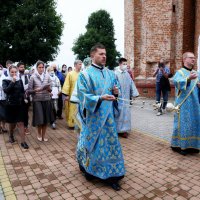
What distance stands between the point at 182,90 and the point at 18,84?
3645 millimetres

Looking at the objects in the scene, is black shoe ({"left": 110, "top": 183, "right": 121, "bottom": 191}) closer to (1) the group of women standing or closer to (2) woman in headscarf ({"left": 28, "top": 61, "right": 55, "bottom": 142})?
(1) the group of women standing

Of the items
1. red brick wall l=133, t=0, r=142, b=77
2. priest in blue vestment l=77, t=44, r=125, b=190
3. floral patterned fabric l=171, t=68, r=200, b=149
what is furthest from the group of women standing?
red brick wall l=133, t=0, r=142, b=77

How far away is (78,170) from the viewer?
486cm

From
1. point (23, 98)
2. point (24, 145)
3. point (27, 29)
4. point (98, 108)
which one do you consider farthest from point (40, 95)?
point (27, 29)

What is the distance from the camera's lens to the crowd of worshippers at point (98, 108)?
4.06 meters

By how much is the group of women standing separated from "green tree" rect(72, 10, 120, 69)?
4277 cm

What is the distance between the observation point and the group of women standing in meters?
6.11

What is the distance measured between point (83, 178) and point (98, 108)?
1303 millimetres

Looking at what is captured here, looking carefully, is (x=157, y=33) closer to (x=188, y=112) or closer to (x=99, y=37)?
(x=188, y=112)

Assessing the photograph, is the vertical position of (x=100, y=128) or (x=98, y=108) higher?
(x=98, y=108)

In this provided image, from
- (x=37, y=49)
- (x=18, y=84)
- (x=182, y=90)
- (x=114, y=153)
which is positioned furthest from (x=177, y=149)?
(x=37, y=49)

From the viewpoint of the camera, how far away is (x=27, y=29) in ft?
66.6

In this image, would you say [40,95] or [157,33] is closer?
[40,95]

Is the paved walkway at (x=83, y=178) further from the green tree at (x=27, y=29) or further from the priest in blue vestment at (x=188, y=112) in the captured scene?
the green tree at (x=27, y=29)
